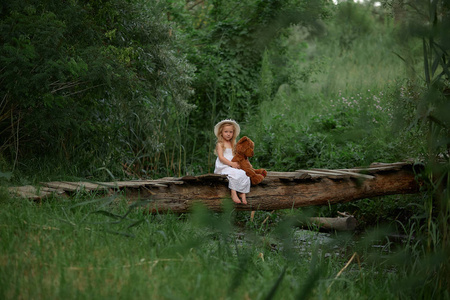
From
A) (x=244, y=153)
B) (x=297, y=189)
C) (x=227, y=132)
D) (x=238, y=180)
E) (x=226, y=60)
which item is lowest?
(x=297, y=189)

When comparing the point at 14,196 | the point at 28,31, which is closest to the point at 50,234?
the point at 14,196

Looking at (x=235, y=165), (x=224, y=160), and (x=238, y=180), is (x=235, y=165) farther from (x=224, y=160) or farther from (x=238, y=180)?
(x=238, y=180)

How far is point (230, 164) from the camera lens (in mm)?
5168

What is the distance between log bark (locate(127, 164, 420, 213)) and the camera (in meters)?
4.74

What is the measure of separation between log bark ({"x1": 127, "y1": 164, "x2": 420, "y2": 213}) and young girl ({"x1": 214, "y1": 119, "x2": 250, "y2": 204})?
0.30 ft

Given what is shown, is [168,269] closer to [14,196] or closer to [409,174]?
[14,196]

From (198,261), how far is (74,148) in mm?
3780

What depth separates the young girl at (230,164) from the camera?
4.78m

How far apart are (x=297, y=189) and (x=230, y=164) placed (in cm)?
82

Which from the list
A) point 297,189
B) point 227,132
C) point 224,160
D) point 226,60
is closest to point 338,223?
point 297,189

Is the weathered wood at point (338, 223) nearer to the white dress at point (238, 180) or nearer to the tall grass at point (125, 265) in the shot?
the white dress at point (238, 180)

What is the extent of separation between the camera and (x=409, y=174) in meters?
5.05

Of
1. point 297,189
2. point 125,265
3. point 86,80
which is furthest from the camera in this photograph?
point 297,189

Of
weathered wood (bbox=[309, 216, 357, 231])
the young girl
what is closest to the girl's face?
the young girl
